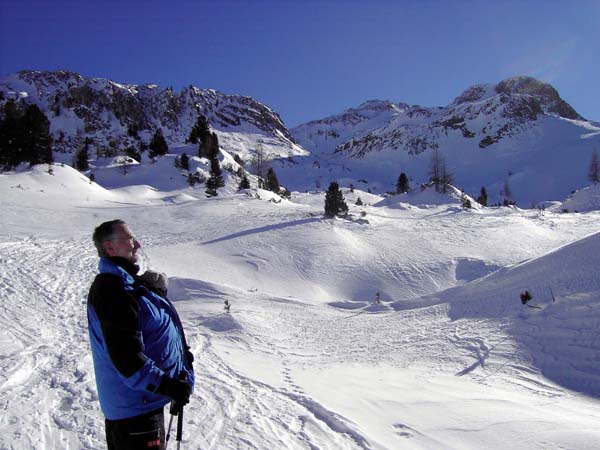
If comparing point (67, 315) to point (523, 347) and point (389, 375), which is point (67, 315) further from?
point (523, 347)

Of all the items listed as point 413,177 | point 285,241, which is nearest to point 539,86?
point 413,177

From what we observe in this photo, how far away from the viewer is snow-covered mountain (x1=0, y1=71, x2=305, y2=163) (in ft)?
254

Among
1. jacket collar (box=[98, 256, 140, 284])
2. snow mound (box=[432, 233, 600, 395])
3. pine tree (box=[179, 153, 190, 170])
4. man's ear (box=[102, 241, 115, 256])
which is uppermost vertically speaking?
pine tree (box=[179, 153, 190, 170])

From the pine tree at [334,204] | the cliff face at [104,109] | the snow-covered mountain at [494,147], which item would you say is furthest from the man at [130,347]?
the snow-covered mountain at [494,147]

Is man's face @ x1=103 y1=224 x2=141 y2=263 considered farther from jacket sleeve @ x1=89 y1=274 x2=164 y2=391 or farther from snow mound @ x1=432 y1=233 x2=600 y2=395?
A: snow mound @ x1=432 y1=233 x2=600 y2=395

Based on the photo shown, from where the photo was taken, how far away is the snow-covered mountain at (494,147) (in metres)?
77.0

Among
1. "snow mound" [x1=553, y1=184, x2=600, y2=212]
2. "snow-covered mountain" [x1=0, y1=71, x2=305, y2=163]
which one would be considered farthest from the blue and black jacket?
"snow-covered mountain" [x1=0, y1=71, x2=305, y2=163]

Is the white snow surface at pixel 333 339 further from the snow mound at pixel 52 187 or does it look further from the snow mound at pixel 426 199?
the snow mound at pixel 426 199

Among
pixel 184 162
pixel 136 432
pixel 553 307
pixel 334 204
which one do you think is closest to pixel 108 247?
pixel 136 432

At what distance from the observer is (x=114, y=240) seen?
2.70 meters

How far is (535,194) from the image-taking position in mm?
71000

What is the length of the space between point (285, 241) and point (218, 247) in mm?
3494

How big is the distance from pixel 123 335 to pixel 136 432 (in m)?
0.68

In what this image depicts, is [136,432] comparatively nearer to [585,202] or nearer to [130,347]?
[130,347]
